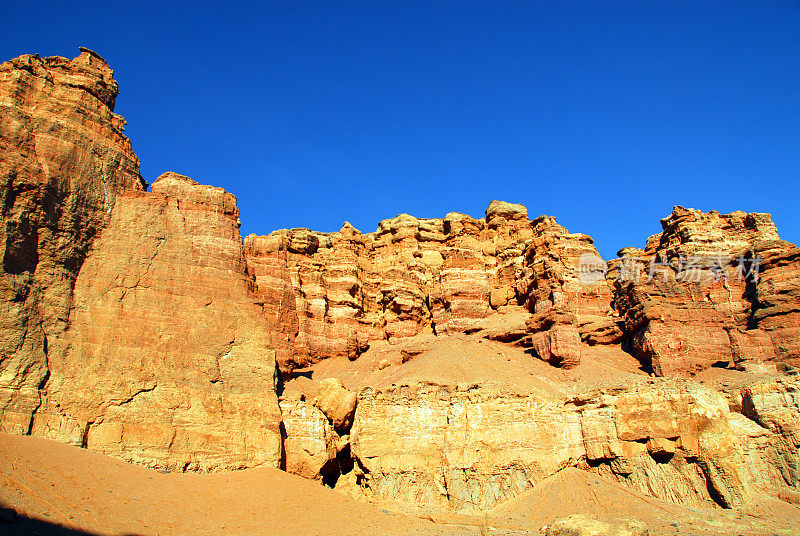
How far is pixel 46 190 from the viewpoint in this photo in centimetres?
2331

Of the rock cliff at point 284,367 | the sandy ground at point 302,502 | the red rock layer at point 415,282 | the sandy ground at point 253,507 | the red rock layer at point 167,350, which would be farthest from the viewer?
the red rock layer at point 415,282

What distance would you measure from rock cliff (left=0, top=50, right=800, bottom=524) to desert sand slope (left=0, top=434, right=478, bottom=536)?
51.8 inches

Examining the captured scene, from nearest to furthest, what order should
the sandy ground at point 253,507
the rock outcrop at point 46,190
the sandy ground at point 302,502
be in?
the sandy ground at point 253,507, the sandy ground at point 302,502, the rock outcrop at point 46,190

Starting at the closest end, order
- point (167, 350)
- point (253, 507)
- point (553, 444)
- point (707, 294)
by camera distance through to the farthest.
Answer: point (253, 507) → point (167, 350) → point (553, 444) → point (707, 294)

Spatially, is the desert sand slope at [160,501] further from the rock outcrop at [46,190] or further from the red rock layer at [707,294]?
the red rock layer at [707,294]

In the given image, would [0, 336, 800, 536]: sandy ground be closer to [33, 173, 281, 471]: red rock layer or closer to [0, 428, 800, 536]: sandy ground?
[0, 428, 800, 536]: sandy ground

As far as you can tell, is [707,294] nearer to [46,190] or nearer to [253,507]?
[253,507]

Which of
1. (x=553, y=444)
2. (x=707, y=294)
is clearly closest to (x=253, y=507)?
(x=553, y=444)

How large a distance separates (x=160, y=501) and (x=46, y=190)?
13.3 meters

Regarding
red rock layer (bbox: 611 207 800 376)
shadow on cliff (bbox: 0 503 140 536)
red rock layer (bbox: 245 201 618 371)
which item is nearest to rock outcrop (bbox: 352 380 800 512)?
red rock layer (bbox: 611 207 800 376)

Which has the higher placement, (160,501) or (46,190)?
(46,190)

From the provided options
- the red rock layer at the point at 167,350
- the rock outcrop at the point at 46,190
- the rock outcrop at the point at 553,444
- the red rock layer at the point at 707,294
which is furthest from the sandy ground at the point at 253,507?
the red rock layer at the point at 707,294

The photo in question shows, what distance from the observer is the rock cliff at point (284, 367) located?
73.5 feet

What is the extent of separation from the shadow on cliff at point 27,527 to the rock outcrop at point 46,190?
263 inches
